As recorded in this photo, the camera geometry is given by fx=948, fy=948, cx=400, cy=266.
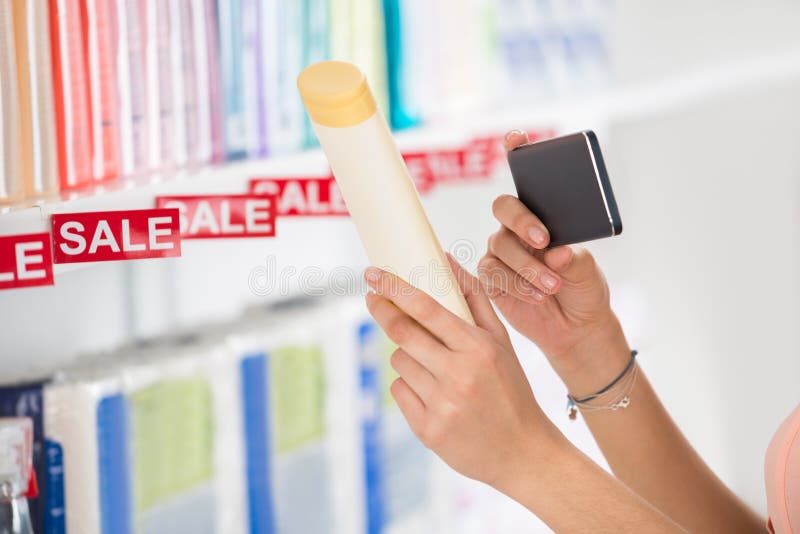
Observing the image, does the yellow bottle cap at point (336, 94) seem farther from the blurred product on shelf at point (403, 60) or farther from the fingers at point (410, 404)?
the blurred product on shelf at point (403, 60)

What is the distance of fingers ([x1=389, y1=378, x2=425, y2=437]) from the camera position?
23.6 inches

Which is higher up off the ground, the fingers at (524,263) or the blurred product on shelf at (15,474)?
the fingers at (524,263)

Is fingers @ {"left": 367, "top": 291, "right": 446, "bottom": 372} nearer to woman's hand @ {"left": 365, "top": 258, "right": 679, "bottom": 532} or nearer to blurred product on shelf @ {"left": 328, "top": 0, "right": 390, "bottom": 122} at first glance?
woman's hand @ {"left": 365, "top": 258, "right": 679, "bottom": 532}

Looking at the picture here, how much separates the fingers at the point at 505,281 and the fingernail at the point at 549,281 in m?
0.03

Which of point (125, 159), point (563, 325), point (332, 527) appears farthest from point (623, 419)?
point (125, 159)

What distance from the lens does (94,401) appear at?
26.2 inches

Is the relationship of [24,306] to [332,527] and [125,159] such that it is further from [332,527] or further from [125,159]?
[332,527]

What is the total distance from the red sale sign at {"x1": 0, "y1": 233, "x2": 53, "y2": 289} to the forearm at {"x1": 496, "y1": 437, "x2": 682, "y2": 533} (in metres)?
0.32

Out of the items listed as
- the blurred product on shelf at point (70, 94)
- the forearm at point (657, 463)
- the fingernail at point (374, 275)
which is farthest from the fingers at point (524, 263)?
the blurred product on shelf at point (70, 94)

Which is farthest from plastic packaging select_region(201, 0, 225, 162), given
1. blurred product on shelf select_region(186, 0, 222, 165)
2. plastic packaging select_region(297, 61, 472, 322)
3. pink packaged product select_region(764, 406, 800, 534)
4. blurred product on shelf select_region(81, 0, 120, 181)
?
pink packaged product select_region(764, 406, 800, 534)

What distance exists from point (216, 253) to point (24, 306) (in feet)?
0.60

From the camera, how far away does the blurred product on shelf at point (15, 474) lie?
593mm

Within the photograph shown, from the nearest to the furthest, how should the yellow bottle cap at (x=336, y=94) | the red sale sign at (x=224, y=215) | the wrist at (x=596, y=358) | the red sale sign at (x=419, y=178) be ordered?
1. the yellow bottle cap at (x=336, y=94)
2. the red sale sign at (x=224, y=215)
3. the red sale sign at (x=419, y=178)
4. the wrist at (x=596, y=358)

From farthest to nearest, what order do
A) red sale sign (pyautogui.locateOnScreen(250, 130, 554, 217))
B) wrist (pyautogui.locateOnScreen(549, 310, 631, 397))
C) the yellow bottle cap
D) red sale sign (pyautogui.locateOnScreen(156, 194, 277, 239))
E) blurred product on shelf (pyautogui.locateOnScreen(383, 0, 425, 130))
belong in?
1. blurred product on shelf (pyautogui.locateOnScreen(383, 0, 425, 130))
2. wrist (pyautogui.locateOnScreen(549, 310, 631, 397))
3. red sale sign (pyautogui.locateOnScreen(250, 130, 554, 217))
4. red sale sign (pyautogui.locateOnScreen(156, 194, 277, 239))
5. the yellow bottle cap
